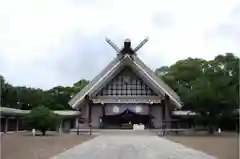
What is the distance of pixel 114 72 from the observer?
45.2m

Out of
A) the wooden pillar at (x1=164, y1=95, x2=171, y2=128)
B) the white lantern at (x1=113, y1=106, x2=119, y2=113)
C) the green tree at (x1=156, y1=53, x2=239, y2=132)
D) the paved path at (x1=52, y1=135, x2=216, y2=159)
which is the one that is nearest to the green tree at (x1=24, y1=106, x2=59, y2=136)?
the green tree at (x1=156, y1=53, x2=239, y2=132)

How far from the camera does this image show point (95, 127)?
4581 cm

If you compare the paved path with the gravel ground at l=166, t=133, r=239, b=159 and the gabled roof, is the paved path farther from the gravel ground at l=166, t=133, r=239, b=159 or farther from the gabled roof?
the gabled roof

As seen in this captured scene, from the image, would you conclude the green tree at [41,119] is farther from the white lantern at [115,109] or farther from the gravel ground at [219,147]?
the white lantern at [115,109]

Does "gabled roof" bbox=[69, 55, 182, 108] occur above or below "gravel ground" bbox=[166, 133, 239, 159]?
above

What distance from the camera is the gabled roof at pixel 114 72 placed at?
43625 millimetres

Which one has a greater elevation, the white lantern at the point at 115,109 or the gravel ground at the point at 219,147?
the white lantern at the point at 115,109

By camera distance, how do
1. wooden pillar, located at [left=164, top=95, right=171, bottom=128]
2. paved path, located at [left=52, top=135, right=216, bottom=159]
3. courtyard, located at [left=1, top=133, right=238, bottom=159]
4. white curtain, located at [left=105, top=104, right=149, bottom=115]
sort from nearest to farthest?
paved path, located at [left=52, top=135, right=216, bottom=159]
courtyard, located at [left=1, top=133, right=238, bottom=159]
wooden pillar, located at [left=164, top=95, right=171, bottom=128]
white curtain, located at [left=105, top=104, right=149, bottom=115]

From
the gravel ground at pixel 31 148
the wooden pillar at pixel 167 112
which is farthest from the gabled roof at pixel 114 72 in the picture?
the gravel ground at pixel 31 148

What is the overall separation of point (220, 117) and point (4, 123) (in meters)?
19.4

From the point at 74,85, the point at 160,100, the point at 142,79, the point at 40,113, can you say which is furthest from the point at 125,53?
the point at 74,85

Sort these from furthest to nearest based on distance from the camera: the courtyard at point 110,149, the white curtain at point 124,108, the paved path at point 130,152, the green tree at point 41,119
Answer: the white curtain at point 124,108, the green tree at point 41,119, the courtyard at point 110,149, the paved path at point 130,152

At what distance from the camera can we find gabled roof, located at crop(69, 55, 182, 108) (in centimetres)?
4362

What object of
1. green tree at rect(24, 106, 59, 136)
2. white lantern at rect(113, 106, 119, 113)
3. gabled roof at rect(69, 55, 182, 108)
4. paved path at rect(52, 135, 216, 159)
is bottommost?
paved path at rect(52, 135, 216, 159)
